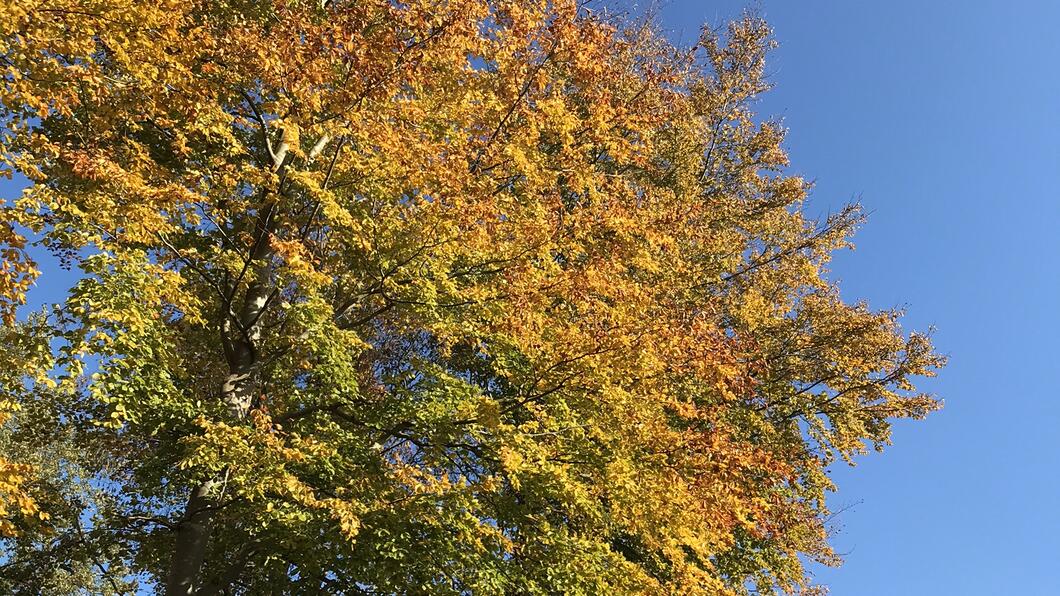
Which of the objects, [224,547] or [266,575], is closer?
[266,575]

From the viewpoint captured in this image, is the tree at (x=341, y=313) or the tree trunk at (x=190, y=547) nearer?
the tree at (x=341, y=313)

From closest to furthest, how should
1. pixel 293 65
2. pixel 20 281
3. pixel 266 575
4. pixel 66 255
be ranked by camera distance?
1. pixel 20 281
2. pixel 293 65
3. pixel 66 255
4. pixel 266 575

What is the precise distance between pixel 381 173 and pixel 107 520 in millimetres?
6686

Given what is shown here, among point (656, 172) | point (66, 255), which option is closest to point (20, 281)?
point (66, 255)

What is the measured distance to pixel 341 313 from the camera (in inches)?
447

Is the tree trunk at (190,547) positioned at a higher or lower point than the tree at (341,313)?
lower

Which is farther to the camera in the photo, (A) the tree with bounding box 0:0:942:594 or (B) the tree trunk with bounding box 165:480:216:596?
(B) the tree trunk with bounding box 165:480:216:596

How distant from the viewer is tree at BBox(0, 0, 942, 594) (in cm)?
783

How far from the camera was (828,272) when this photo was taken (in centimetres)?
1978

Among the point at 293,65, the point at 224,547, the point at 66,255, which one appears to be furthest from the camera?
the point at 224,547

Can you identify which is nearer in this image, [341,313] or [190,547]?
[190,547]

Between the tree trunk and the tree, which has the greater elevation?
the tree

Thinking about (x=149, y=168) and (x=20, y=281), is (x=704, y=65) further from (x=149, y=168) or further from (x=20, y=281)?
(x=20, y=281)

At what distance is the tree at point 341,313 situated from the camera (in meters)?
7.83
